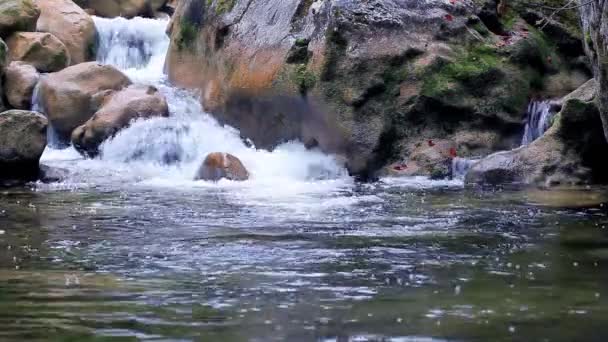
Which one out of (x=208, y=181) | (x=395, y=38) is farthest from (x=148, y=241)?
(x=395, y=38)

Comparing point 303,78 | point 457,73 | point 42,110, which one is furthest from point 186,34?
point 457,73

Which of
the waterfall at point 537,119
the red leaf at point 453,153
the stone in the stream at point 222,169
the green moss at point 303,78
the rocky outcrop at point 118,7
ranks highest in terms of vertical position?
the rocky outcrop at point 118,7

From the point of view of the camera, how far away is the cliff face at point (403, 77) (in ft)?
46.1

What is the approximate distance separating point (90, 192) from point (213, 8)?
20.6 ft

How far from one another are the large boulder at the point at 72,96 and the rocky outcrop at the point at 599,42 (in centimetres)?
897

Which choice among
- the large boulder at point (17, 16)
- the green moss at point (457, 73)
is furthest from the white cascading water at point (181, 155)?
the large boulder at point (17, 16)

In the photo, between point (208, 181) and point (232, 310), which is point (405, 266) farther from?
point (208, 181)

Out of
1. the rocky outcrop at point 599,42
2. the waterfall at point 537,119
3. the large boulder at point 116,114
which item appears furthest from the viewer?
the large boulder at point 116,114

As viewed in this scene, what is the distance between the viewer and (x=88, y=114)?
16656 mm

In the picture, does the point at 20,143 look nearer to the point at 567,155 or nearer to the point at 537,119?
the point at 567,155

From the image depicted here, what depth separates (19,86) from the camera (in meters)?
16.8

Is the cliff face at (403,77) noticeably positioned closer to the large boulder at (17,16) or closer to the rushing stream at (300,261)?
the rushing stream at (300,261)

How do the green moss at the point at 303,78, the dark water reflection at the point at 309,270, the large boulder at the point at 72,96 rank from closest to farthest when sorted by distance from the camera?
the dark water reflection at the point at 309,270 < the green moss at the point at 303,78 < the large boulder at the point at 72,96

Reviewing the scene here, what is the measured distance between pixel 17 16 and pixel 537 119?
10453mm
